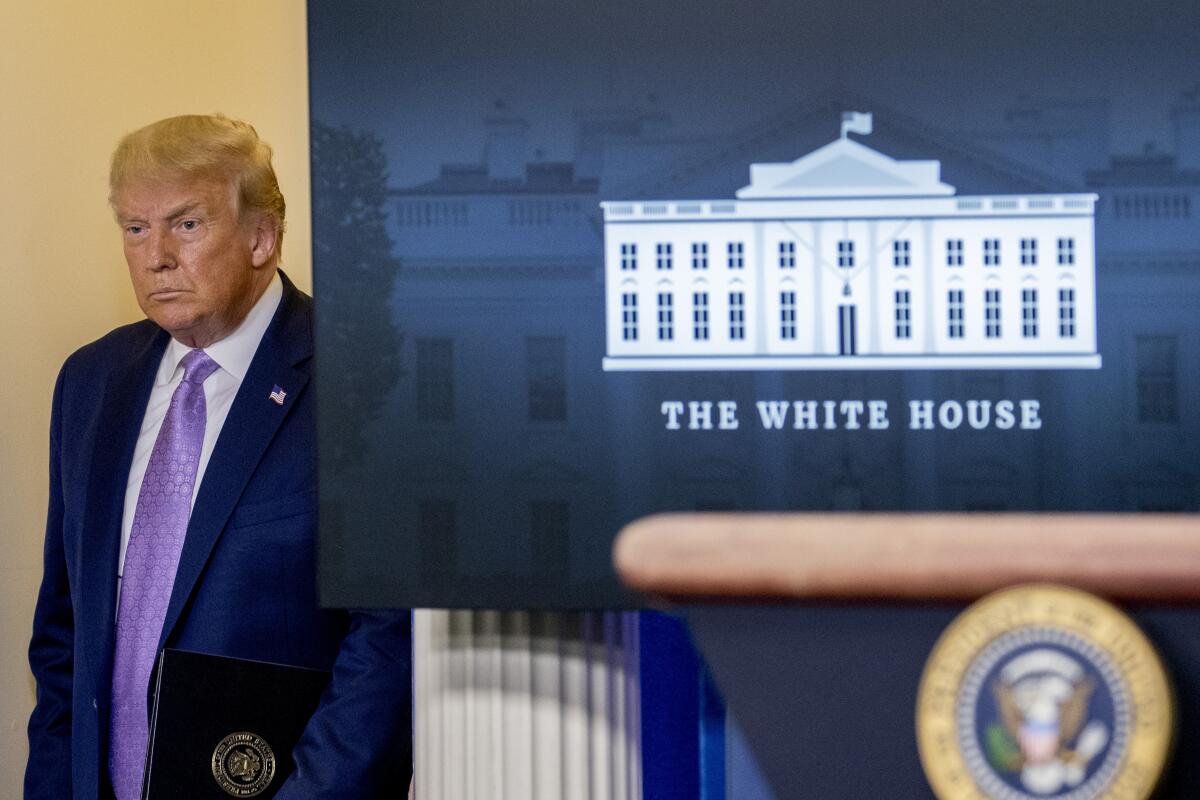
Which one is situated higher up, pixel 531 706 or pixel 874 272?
pixel 874 272

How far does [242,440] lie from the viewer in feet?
6.33

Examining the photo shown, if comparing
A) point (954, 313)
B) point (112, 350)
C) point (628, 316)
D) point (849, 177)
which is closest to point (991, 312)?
point (954, 313)

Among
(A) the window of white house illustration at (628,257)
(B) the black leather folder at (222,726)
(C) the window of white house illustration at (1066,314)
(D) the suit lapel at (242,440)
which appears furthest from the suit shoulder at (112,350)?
(C) the window of white house illustration at (1066,314)

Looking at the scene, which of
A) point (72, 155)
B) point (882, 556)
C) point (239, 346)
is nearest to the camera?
point (882, 556)

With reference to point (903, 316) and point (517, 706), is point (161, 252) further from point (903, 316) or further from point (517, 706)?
point (903, 316)

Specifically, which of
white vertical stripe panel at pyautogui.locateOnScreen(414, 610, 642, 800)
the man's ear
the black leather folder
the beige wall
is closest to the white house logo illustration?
white vertical stripe panel at pyautogui.locateOnScreen(414, 610, 642, 800)

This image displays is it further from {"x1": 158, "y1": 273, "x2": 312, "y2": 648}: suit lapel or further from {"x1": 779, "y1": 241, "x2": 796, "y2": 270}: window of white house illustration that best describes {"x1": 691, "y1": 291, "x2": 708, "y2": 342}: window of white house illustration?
{"x1": 158, "y1": 273, "x2": 312, "y2": 648}: suit lapel

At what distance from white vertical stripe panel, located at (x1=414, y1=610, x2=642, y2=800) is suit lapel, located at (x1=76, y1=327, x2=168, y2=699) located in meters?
0.85

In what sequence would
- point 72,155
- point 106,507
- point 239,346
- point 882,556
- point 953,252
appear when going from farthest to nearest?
point 72,155 < point 239,346 < point 106,507 < point 953,252 < point 882,556

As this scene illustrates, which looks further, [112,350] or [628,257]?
[112,350]

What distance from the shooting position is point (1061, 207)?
1.00 m

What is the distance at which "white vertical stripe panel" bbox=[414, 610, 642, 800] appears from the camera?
1.25 meters

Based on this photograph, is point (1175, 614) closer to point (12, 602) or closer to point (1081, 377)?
point (1081, 377)

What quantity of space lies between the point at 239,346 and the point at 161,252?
18 cm
